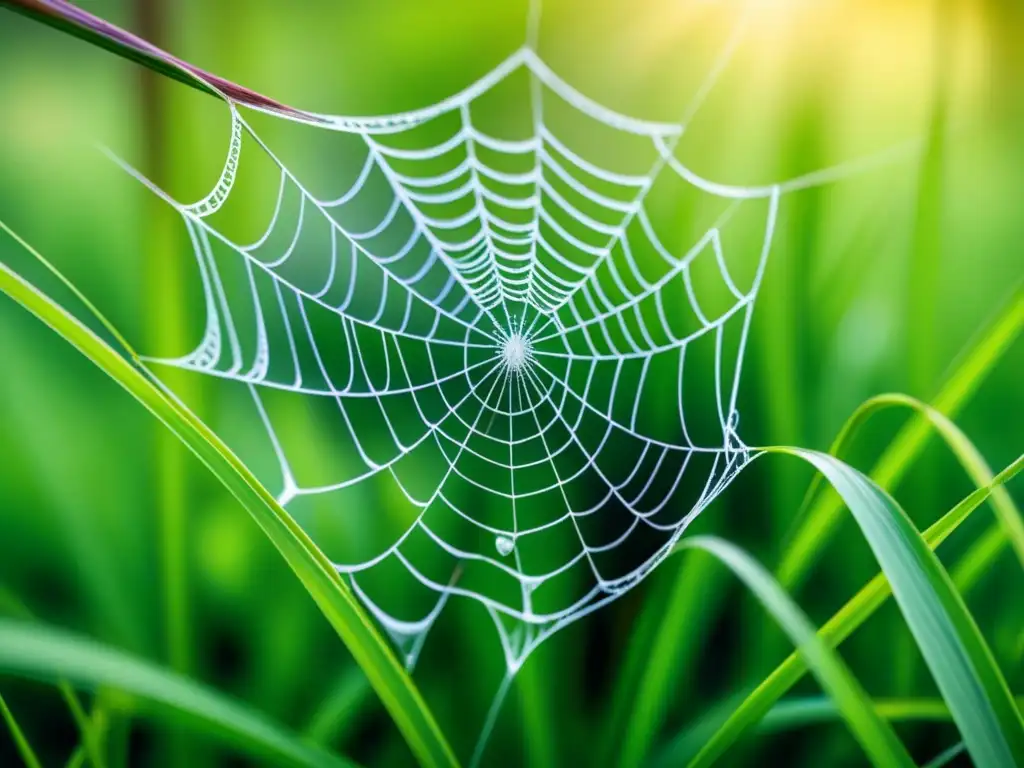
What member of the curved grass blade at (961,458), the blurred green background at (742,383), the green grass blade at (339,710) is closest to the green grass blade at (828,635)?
the curved grass blade at (961,458)

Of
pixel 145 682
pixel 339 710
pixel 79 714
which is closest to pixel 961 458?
pixel 145 682

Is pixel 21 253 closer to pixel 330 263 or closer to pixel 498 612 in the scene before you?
pixel 330 263

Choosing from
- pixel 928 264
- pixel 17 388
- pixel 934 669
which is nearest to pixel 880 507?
pixel 934 669

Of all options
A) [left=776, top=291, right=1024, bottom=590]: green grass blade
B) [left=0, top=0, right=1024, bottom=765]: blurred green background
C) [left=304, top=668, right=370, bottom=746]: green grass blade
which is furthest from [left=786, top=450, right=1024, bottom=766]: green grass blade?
[left=304, top=668, right=370, bottom=746]: green grass blade

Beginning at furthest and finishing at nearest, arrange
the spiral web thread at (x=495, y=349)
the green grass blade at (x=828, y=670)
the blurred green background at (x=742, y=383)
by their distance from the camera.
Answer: the spiral web thread at (x=495, y=349), the blurred green background at (x=742, y=383), the green grass blade at (x=828, y=670)

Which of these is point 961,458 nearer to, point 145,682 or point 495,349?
point 145,682

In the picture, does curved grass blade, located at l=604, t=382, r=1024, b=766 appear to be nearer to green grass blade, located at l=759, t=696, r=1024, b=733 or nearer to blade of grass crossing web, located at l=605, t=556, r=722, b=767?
blade of grass crossing web, located at l=605, t=556, r=722, b=767

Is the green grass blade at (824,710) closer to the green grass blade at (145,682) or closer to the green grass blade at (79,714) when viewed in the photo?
the green grass blade at (145,682)
